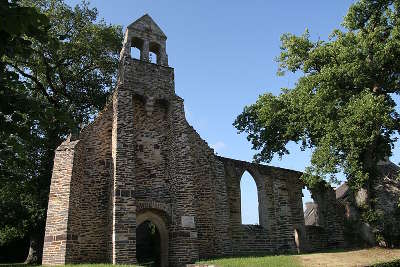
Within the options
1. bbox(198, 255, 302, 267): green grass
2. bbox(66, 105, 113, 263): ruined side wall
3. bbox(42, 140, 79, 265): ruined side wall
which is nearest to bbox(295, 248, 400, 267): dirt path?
bbox(198, 255, 302, 267): green grass

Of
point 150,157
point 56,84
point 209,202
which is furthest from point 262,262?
point 56,84

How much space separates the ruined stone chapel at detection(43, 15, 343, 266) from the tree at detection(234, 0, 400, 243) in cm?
378

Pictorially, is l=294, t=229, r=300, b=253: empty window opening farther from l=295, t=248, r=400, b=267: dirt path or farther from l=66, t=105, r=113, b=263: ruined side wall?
l=66, t=105, r=113, b=263: ruined side wall

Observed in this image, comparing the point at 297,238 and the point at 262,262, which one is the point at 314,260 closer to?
the point at 262,262

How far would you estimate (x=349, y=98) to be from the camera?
20.2 m

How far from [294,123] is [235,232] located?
714 centimetres

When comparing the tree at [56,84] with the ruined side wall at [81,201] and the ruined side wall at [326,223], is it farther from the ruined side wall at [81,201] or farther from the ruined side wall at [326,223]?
the ruined side wall at [326,223]

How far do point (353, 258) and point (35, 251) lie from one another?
1712 cm

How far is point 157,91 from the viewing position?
18.8m

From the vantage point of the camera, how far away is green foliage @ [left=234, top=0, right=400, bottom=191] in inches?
739

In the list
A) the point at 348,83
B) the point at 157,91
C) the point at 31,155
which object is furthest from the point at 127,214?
the point at 348,83

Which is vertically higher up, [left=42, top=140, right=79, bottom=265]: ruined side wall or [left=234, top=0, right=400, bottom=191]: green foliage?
[left=234, top=0, right=400, bottom=191]: green foliage

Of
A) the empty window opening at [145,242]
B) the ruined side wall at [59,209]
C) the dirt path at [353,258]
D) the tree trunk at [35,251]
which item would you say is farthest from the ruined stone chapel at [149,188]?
the tree trunk at [35,251]

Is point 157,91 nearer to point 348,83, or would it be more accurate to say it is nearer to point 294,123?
point 294,123
